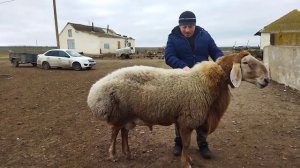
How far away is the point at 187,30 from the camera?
19.0 ft

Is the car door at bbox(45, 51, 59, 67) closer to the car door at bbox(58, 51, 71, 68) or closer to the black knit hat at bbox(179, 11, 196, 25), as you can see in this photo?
the car door at bbox(58, 51, 71, 68)

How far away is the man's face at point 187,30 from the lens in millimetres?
5766

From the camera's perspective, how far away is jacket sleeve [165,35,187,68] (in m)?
5.78

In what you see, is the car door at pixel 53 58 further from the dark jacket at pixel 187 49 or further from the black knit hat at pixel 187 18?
the black knit hat at pixel 187 18

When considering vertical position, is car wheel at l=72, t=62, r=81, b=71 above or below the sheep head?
below

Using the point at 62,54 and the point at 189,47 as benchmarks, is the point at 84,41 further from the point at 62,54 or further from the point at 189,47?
the point at 189,47

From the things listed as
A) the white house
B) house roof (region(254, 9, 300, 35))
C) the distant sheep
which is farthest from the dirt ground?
the white house

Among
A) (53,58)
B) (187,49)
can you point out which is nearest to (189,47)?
(187,49)

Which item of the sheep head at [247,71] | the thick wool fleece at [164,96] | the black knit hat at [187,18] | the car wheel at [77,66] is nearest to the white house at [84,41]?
the car wheel at [77,66]

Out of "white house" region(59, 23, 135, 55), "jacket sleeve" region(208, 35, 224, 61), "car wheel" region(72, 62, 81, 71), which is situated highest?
"white house" region(59, 23, 135, 55)

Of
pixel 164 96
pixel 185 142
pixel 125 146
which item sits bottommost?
pixel 125 146

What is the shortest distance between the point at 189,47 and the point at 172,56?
1.05ft

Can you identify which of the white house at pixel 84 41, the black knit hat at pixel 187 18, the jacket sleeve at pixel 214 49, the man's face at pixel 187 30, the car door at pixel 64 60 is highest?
the white house at pixel 84 41

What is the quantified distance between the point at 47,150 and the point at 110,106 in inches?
76.7
